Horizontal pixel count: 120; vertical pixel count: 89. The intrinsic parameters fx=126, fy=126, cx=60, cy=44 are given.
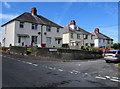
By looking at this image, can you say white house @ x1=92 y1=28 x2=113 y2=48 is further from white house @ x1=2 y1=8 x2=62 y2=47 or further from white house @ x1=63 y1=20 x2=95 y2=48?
white house @ x1=2 y1=8 x2=62 y2=47

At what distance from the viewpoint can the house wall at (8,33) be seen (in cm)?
2655

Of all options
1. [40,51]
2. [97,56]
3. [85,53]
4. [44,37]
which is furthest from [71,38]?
[40,51]

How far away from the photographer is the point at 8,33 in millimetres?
28781

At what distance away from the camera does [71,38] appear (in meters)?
41.2

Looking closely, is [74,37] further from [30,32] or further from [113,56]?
[113,56]

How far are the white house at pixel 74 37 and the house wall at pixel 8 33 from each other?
17758 millimetres

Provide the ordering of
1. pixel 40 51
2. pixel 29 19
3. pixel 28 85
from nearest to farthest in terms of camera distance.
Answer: pixel 28 85 → pixel 40 51 → pixel 29 19

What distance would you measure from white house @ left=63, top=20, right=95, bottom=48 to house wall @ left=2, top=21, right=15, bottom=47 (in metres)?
17.8

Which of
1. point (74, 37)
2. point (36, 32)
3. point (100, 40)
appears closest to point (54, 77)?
point (36, 32)

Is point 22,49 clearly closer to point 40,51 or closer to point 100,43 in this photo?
point 40,51

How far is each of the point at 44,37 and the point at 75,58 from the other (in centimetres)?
1190

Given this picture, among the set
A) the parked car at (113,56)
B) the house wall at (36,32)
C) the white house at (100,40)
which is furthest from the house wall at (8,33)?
the white house at (100,40)

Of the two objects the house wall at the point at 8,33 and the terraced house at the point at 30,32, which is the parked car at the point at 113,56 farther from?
the house wall at the point at 8,33

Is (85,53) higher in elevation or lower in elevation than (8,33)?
lower
